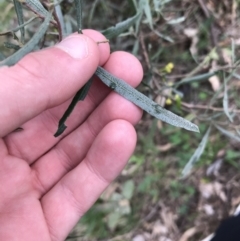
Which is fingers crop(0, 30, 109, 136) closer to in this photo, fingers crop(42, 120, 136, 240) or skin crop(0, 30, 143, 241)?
skin crop(0, 30, 143, 241)

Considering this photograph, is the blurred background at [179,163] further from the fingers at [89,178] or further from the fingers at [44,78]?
the fingers at [44,78]

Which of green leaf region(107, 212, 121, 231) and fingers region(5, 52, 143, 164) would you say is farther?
green leaf region(107, 212, 121, 231)

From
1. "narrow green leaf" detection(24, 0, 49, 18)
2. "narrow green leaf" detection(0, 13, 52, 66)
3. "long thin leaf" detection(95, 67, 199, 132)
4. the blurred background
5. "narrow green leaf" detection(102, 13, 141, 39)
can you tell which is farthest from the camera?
the blurred background

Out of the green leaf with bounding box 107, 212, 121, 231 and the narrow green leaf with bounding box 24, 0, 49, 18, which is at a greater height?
the narrow green leaf with bounding box 24, 0, 49, 18

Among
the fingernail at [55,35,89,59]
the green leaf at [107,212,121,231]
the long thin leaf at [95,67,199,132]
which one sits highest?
the fingernail at [55,35,89,59]

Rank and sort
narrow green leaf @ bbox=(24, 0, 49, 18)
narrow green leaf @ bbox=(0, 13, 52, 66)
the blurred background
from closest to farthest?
narrow green leaf @ bbox=(0, 13, 52, 66) < narrow green leaf @ bbox=(24, 0, 49, 18) < the blurred background

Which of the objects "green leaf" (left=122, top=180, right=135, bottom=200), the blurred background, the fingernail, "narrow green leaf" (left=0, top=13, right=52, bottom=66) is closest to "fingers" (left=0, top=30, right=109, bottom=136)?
the fingernail

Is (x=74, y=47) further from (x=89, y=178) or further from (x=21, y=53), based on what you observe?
(x=89, y=178)

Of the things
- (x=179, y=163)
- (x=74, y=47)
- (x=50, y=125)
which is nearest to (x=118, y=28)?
(x=74, y=47)
